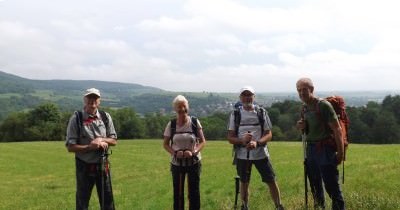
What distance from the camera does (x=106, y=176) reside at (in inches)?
318

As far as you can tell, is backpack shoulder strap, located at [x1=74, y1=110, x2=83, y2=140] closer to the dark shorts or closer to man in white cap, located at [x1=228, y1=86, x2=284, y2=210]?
man in white cap, located at [x1=228, y1=86, x2=284, y2=210]

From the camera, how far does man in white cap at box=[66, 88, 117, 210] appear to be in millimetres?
7902

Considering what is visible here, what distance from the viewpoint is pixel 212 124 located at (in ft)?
301

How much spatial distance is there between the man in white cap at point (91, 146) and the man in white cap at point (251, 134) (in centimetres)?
230

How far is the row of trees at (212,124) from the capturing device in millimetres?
80500

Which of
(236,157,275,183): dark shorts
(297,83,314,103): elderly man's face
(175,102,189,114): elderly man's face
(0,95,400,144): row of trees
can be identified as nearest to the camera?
(297,83,314,103): elderly man's face

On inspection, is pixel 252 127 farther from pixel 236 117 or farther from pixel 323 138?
pixel 323 138

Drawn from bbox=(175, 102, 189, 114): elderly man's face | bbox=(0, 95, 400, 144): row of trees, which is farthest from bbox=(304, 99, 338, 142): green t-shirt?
bbox=(0, 95, 400, 144): row of trees

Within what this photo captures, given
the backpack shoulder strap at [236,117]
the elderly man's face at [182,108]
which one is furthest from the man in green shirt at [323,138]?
the elderly man's face at [182,108]

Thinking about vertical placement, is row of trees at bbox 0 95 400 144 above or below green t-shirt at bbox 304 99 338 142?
below

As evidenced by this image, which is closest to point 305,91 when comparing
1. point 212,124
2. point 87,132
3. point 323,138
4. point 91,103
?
point 323,138

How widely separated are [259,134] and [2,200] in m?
13.6

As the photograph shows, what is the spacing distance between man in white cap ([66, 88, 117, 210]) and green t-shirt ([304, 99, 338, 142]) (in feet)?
10.9

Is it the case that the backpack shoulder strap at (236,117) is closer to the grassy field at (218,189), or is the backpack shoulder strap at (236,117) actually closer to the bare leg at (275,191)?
the bare leg at (275,191)
